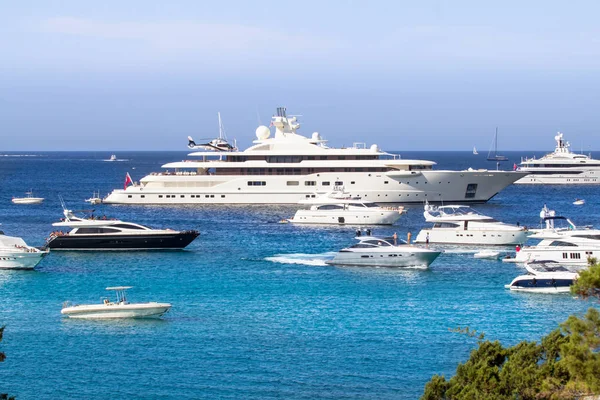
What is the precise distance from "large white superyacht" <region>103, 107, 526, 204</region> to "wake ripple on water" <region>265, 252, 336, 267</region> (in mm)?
31365

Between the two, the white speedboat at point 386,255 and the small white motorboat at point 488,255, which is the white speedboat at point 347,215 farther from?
the white speedboat at point 386,255

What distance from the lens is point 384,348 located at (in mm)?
27203

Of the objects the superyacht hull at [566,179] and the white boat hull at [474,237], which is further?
the superyacht hull at [566,179]

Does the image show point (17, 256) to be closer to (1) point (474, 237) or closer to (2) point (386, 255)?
(2) point (386, 255)

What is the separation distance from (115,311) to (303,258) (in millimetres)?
15265

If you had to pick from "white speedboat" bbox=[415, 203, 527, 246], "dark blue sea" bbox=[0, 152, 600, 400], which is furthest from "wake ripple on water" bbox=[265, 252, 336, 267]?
"white speedboat" bbox=[415, 203, 527, 246]

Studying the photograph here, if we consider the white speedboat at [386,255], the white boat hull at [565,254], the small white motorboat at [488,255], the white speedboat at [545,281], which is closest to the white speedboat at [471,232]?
the small white motorboat at [488,255]

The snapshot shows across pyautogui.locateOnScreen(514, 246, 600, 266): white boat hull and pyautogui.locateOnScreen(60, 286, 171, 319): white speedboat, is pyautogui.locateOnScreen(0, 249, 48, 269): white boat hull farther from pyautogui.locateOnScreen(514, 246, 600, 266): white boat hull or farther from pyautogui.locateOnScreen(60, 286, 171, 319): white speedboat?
pyautogui.locateOnScreen(514, 246, 600, 266): white boat hull

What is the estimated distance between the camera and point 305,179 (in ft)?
258

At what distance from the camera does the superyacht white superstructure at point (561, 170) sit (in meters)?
115

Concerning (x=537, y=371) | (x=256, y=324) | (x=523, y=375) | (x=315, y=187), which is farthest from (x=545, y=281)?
(x=315, y=187)

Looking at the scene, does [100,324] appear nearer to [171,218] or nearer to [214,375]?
[214,375]

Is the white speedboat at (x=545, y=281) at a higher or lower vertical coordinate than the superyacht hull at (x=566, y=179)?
lower

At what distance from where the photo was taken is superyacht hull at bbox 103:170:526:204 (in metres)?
76.9
